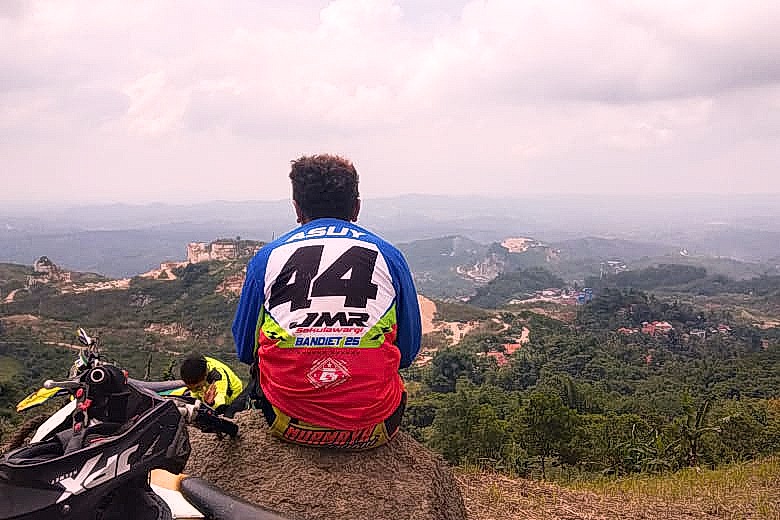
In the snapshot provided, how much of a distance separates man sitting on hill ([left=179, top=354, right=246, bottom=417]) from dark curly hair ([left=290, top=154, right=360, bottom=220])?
1178 millimetres

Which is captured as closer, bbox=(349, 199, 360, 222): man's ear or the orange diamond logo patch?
Answer: the orange diamond logo patch

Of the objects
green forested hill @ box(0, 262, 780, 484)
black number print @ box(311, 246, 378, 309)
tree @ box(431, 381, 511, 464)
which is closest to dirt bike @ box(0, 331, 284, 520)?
black number print @ box(311, 246, 378, 309)

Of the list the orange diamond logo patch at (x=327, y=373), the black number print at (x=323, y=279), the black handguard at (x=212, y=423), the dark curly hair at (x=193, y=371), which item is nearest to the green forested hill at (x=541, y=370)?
the dark curly hair at (x=193, y=371)

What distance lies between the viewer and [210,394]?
341 centimetres

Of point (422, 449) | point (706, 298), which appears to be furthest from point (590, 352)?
point (706, 298)

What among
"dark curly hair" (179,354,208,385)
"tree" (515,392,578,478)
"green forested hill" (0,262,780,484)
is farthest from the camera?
"tree" (515,392,578,478)

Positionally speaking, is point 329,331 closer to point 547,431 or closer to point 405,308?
point 405,308

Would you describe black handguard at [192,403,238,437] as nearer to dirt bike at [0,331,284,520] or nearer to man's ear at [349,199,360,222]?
dirt bike at [0,331,284,520]

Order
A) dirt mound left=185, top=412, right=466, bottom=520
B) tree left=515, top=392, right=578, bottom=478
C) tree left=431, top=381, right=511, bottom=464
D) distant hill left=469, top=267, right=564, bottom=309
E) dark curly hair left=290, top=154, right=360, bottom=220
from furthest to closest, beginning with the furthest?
1. distant hill left=469, top=267, right=564, bottom=309
2. tree left=515, top=392, right=578, bottom=478
3. tree left=431, top=381, right=511, bottom=464
4. dark curly hair left=290, top=154, right=360, bottom=220
5. dirt mound left=185, top=412, right=466, bottom=520

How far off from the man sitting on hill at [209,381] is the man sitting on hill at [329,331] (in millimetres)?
638

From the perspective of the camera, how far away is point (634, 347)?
48.5 m

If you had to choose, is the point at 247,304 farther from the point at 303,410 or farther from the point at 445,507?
the point at 445,507

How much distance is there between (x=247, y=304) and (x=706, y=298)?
100376 millimetres

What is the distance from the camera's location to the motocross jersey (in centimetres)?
248
